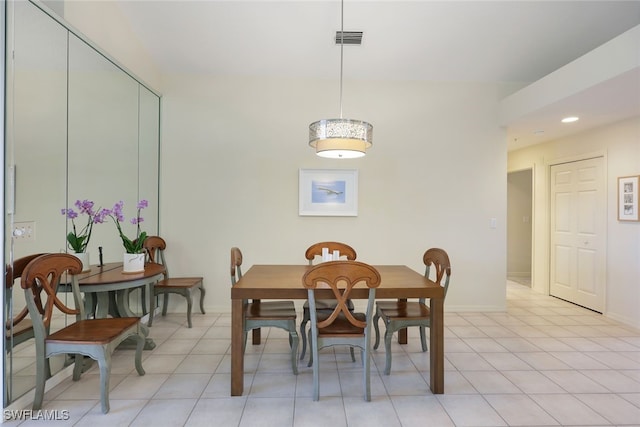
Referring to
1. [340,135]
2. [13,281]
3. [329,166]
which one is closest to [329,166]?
[329,166]

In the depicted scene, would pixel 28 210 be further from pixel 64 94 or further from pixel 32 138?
pixel 64 94

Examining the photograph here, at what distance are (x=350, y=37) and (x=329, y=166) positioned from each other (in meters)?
1.39

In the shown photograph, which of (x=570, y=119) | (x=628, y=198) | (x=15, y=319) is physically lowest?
(x=15, y=319)

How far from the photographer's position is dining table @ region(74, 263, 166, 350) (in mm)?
2581

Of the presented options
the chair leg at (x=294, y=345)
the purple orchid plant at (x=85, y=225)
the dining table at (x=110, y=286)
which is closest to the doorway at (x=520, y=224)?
the chair leg at (x=294, y=345)

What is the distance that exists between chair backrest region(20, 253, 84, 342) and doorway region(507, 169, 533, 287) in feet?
21.9

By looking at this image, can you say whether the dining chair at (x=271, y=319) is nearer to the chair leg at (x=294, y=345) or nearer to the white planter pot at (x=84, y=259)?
the chair leg at (x=294, y=345)

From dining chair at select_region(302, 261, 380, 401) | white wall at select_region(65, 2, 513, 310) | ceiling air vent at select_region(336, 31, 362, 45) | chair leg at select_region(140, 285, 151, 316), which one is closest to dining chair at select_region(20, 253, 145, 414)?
dining chair at select_region(302, 261, 380, 401)

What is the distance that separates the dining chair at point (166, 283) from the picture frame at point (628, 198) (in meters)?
4.77

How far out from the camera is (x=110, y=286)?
261 cm

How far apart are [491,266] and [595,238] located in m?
1.31

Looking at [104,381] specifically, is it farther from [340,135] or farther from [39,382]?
[340,135]

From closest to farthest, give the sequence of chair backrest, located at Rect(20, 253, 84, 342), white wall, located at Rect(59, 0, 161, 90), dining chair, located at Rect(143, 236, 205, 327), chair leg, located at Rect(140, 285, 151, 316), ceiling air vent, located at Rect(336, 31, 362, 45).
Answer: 1. chair backrest, located at Rect(20, 253, 84, 342)
2. white wall, located at Rect(59, 0, 161, 90)
3. ceiling air vent, located at Rect(336, 31, 362, 45)
4. dining chair, located at Rect(143, 236, 205, 327)
5. chair leg, located at Rect(140, 285, 151, 316)

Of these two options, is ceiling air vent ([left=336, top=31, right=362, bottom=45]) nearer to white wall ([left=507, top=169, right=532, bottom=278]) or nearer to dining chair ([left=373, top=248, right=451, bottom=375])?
dining chair ([left=373, top=248, right=451, bottom=375])
